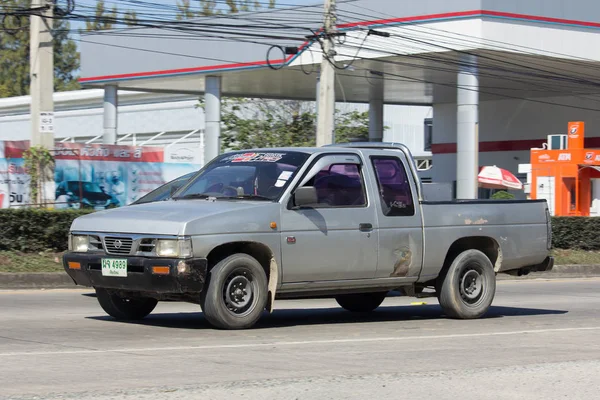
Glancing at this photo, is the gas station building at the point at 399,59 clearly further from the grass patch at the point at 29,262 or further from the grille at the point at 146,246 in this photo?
the grille at the point at 146,246

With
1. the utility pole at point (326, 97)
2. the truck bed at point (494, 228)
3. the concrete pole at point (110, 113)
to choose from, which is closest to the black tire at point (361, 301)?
the truck bed at point (494, 228)

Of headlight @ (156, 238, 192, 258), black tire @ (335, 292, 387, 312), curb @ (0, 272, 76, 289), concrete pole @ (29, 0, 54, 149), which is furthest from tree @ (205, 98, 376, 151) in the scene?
headlight @ (156, 238, 192, 258)

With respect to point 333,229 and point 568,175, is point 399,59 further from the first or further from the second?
point 333,229

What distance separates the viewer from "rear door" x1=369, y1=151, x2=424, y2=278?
35.2ft

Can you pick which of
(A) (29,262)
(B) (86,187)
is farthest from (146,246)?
(B) (86,187)

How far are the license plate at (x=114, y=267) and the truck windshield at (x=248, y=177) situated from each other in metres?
1.27

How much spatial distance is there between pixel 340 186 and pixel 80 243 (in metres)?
2.77

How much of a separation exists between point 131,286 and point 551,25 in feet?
80.3

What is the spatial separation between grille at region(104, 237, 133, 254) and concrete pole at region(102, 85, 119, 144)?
95.9 feet

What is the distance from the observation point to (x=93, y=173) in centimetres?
2812

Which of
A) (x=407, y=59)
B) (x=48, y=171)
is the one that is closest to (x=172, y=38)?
(x=407, y=59)

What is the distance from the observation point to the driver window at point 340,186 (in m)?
10.4

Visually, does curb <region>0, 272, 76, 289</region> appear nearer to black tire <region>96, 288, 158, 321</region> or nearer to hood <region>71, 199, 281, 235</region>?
black tire <region>96, 288, 158, 321</region>

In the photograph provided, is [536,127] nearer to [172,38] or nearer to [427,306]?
[172,38]
